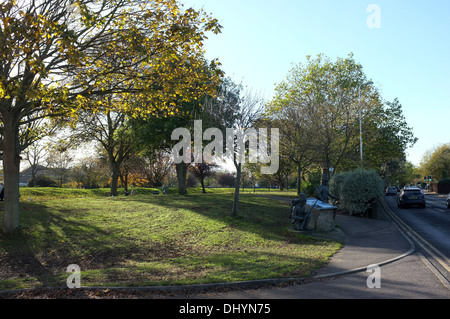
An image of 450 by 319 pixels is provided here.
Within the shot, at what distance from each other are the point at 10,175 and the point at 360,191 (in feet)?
52.3

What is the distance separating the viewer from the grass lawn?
291 inches

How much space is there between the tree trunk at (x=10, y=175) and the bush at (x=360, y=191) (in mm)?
15600

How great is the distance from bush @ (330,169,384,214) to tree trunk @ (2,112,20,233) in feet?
51.2

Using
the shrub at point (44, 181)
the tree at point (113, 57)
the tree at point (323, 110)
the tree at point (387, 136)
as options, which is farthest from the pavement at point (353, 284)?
the shrub at point (44, 181)

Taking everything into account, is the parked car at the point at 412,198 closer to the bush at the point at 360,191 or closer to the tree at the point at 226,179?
the bush at the point at 360,191

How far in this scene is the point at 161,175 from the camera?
57.5 meters

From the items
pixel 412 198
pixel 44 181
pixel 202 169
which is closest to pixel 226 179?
pixel 202 169

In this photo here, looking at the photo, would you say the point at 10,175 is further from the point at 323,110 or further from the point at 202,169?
the point at 202,169

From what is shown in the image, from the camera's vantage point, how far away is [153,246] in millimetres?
11734

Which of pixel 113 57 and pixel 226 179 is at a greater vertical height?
pixel 113 57

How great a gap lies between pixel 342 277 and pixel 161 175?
2049 inches

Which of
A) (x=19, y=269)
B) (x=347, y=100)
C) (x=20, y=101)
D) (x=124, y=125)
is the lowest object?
(x=19, y=269)
